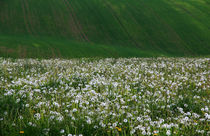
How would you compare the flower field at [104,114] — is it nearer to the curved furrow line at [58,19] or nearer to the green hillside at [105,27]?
the green hillside at [105,27]

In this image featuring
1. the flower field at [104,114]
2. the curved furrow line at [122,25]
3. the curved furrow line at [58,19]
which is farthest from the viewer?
the curved furrow line at [58,19]

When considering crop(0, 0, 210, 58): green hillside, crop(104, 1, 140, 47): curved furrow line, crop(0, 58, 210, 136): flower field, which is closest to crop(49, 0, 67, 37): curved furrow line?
crop(0, 0, 210, 58): green hillside

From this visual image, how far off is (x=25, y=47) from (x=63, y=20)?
739 inches

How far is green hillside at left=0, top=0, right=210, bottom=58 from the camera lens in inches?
1352

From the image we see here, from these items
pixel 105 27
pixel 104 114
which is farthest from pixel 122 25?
pixel 104 114

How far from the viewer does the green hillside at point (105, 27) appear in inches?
1352

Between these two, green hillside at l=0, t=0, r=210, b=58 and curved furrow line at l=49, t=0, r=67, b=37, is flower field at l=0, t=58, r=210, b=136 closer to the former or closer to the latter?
green hillside at l=0, t=0, r=210, b=58

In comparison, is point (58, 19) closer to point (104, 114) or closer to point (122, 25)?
point (122, 25)

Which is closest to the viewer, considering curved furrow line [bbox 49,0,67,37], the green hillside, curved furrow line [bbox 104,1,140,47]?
the green hillside

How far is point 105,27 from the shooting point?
149 ft

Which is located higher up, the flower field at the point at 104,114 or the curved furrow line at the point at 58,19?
the curved furrow line at the point at 58,19

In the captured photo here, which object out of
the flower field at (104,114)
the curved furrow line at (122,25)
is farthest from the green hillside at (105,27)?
the flower field at (104,114)

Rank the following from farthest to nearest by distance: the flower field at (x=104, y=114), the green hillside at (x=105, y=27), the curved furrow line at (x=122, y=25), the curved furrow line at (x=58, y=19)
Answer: the curved furrow line at (x=58, y=19) < the curved furrow line at (x=122, y=25) < the green hillside at (x=105, y=27) < the flower field at (x=104, y=114)

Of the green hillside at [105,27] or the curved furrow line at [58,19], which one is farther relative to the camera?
the curved furrow line at [58,19]
